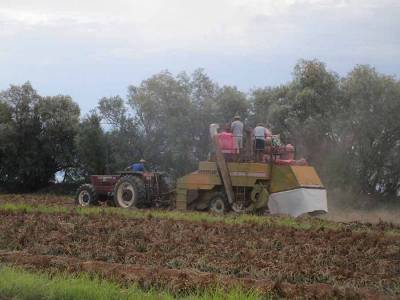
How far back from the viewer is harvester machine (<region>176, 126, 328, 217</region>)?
17.0m

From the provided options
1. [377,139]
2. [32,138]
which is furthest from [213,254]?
[32,138]

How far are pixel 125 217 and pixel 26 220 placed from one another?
8.18 ft

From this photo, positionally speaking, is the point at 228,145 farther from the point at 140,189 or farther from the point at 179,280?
the point at 179,280

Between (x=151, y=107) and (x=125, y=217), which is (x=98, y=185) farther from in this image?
(x=151, y=107)

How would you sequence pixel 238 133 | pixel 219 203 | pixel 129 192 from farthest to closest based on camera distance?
pixel 129 192 < pixel 219 203 < pixel 238 133

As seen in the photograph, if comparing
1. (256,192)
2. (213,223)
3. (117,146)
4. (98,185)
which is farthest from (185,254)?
(117,146)

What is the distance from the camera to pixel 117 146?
3228cm

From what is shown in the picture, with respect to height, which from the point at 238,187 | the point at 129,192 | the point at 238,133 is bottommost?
the point at 129,192

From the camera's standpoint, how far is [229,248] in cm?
1067

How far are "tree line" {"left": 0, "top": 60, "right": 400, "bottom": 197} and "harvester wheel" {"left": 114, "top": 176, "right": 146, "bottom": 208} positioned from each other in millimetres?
9202

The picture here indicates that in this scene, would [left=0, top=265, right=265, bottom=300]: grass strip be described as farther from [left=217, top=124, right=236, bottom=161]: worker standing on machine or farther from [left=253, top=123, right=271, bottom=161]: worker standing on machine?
[left=217, top=124, right=236, bottom=161]: worker standing on machine

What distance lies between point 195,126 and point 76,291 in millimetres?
24842

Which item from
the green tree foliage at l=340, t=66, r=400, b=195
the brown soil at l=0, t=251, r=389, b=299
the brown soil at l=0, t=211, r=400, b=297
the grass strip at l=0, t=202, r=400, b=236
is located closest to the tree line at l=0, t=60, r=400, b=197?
the green tree foliage at l=340, t=66, r=400, b=195

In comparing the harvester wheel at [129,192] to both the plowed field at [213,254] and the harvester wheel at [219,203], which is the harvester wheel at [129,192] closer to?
the harvester wheel at [219,203]
